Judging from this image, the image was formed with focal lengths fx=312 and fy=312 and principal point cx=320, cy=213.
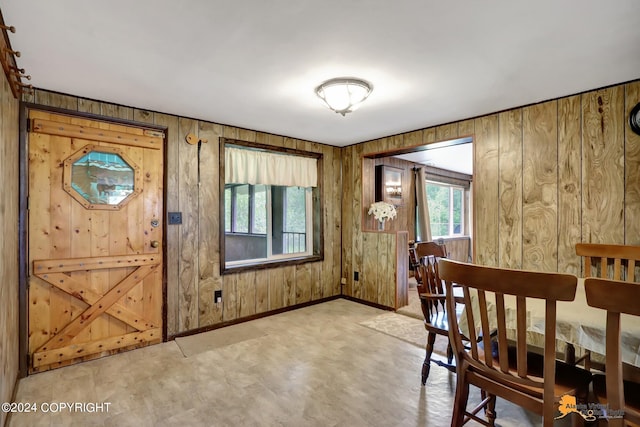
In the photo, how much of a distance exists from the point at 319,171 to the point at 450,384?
3142 millimetres

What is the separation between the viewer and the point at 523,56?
2.04 metres

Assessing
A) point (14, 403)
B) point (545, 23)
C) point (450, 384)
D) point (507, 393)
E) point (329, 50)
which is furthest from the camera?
point (450, 384)

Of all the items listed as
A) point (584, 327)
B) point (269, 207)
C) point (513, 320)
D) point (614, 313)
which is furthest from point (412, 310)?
point (614, 313)

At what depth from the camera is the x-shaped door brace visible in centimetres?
261

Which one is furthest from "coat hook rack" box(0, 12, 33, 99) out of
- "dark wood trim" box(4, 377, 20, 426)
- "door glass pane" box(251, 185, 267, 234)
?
"door glass pane" box(251, 185, 267, 234)

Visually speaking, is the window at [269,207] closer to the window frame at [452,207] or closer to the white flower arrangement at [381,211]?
the white flower arrangement at [381,211]

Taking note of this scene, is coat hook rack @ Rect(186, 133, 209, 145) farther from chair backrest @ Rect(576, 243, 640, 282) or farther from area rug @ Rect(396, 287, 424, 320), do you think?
chair backrest @ Rect(576, 243, 640, 282)

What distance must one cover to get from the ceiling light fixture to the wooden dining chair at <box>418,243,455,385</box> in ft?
4.56

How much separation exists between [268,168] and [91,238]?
2037mm

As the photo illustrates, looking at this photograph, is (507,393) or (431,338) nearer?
(507,393)

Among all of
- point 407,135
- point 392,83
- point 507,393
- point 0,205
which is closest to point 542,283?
point 507,393

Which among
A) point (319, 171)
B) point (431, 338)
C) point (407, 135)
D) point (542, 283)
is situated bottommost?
point (431, 338)

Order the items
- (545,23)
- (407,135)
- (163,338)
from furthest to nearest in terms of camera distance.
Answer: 1. (407,135)
2. (163,338)
3. (545,23)

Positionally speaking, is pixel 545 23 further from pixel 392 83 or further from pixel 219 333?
pixel 219 333
